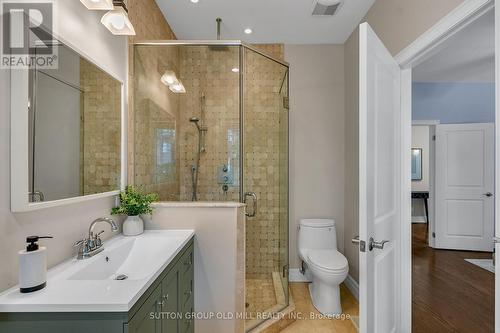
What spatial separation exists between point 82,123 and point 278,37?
227 centimetres

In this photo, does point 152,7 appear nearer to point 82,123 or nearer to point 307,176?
point 82,123

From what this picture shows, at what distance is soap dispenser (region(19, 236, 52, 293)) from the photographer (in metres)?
0.94

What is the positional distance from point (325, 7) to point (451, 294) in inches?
120

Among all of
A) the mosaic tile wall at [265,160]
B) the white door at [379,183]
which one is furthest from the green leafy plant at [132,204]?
the white door at [379,183]

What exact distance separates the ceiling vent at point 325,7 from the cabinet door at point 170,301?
238 cm

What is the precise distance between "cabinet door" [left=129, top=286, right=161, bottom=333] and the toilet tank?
1.85 meters

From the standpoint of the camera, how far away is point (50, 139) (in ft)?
3.83

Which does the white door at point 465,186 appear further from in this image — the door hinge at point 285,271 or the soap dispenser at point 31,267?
the soap dispenser at point 31,267

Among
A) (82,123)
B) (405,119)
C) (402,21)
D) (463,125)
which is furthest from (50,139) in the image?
(463,125)

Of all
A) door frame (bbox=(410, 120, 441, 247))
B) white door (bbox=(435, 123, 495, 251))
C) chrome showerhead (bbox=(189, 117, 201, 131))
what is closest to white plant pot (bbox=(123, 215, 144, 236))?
chrome showerhead (bbox=(189, 117, 201, 131))

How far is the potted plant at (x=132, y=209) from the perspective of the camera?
1.74 m

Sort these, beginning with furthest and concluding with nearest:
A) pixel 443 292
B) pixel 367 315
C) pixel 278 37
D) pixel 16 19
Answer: pixel 278 37, pixel 443 292, pixel 367 315, pixel 16 19

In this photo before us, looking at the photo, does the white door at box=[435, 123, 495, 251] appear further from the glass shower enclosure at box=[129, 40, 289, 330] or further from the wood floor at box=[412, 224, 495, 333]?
the glass shower enclosure at box=[129, 40, 289, 330]

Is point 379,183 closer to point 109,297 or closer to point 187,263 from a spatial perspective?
point 187,263
